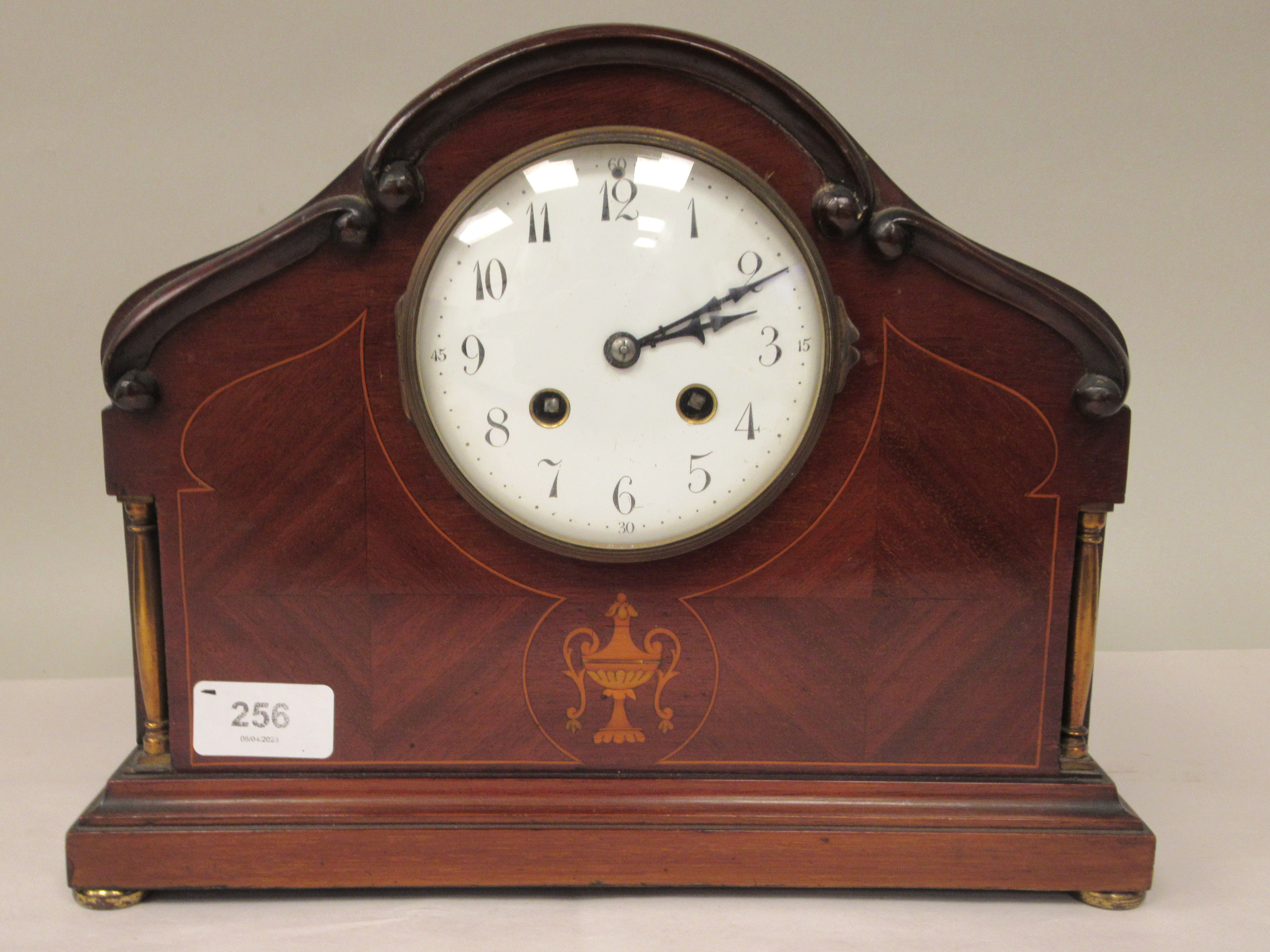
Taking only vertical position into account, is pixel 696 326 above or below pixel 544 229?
below

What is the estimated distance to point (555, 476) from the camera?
1918 mm

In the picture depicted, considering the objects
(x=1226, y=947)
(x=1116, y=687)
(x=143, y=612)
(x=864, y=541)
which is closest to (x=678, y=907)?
(x=864, y=541)

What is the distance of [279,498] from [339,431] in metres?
0.14

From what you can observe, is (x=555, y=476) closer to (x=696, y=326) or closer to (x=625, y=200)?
(x=696, y=326)

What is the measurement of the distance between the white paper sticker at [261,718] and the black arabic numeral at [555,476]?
0.46m

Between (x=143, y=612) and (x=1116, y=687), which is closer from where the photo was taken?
(x=143, y=612)

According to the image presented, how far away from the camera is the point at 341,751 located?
200cm

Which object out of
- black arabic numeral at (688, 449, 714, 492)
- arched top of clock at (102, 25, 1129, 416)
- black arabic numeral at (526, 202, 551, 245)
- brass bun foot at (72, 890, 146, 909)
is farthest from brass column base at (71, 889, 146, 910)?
black arabic numeral at (526, 202, 551, 245)

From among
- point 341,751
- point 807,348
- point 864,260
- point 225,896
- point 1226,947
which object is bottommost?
point 1226,947

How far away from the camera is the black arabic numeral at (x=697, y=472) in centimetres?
192

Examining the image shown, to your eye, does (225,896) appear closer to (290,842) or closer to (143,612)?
(290,842)

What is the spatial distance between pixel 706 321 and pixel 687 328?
0.03m

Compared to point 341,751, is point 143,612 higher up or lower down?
higher up

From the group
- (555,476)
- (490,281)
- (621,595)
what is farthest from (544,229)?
(621,595)
